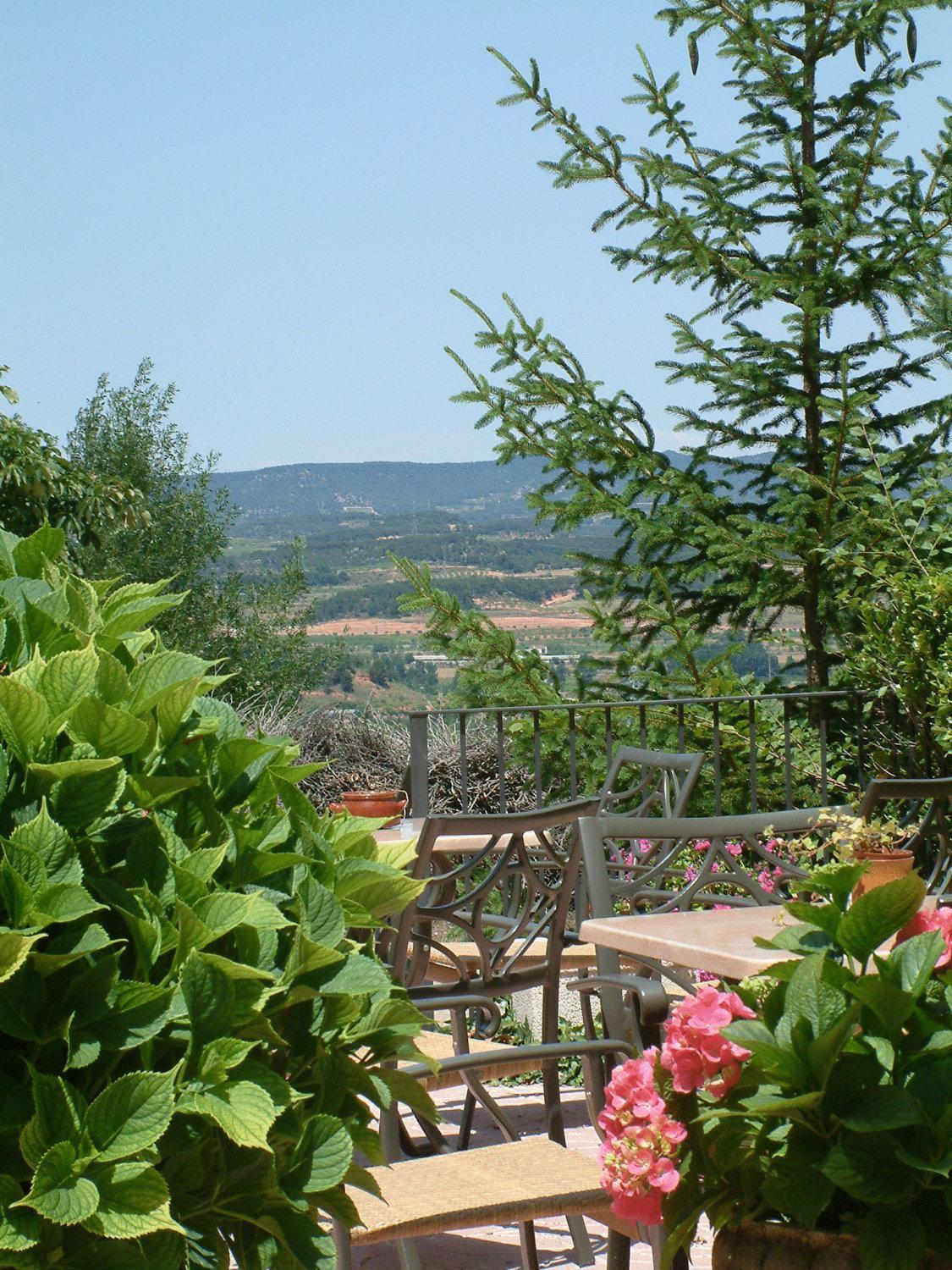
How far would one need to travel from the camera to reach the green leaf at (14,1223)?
2.99 ft

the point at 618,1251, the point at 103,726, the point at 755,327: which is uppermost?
the point at 755,327

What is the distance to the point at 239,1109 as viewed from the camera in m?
0.98

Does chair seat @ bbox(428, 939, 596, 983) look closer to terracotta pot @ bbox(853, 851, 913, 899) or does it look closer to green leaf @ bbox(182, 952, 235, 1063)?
terracotta pot @ bbox(853, 851, 913, 899)

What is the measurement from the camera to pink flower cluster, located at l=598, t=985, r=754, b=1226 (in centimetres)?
106

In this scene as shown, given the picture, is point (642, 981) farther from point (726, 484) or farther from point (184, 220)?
point (184, 220)

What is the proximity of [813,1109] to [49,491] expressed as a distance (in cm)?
951

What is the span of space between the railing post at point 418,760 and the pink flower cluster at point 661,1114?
4545mm

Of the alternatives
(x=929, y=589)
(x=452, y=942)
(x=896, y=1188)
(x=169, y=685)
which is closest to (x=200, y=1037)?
(x=169, y=685)

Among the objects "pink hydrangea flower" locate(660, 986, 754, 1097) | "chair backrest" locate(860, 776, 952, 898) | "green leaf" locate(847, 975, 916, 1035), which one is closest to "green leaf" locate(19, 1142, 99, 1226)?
"pink hydrangea flower" locate(660, 986, 754, 1097)

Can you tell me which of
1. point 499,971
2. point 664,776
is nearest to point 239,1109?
point 499,971

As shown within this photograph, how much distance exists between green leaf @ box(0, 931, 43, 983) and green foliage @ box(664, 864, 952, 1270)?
58cm

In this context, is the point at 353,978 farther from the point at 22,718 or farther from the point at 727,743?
the point at 727,743

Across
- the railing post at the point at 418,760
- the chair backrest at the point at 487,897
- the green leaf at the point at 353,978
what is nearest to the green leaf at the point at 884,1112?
the green leaf at the point at 353,978

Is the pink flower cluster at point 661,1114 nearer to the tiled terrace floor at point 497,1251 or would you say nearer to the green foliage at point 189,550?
the tiled terrace floor at point 497,1251
